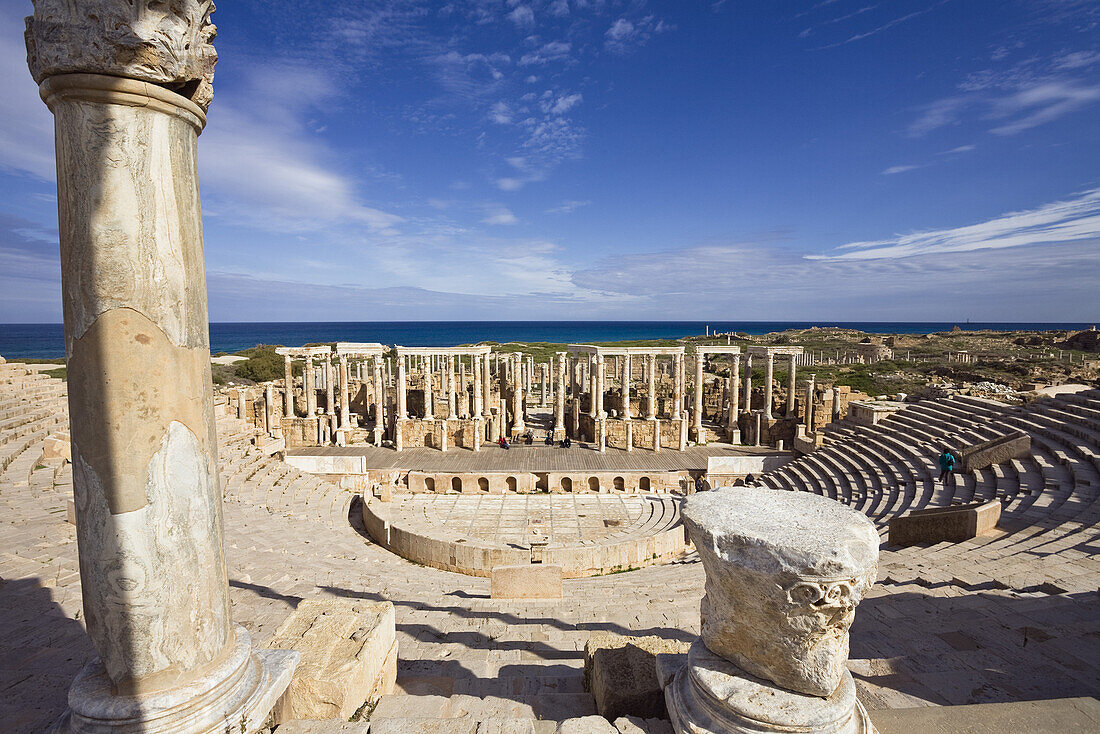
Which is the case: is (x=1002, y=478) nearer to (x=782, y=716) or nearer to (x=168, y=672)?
(x=782, y=716)

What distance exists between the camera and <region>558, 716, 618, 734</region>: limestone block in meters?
3.69

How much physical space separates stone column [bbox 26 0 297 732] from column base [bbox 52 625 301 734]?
1 cm

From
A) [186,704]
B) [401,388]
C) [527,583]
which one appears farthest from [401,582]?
Answer: [401,388]

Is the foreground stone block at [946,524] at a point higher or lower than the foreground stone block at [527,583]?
higher

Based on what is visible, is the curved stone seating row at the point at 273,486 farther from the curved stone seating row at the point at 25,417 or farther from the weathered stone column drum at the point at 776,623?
the weathered stone column drum at the point at 776,623

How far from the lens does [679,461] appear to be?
22125mm

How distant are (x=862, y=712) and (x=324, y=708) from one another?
4102mm

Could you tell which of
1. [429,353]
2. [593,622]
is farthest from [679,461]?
[593,622]

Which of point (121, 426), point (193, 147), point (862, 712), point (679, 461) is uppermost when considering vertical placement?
point (193, 147)

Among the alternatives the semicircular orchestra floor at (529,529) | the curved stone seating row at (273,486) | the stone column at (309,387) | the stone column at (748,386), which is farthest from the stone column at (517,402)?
the stone column at (748,386)

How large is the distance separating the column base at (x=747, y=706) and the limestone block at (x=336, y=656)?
2.68 metres

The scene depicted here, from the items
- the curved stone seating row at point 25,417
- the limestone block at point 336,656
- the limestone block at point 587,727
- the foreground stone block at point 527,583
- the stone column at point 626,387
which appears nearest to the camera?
the limestone block at point 587,727

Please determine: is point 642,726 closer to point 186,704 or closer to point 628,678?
point 628,678

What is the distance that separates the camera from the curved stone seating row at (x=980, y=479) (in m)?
8.41
